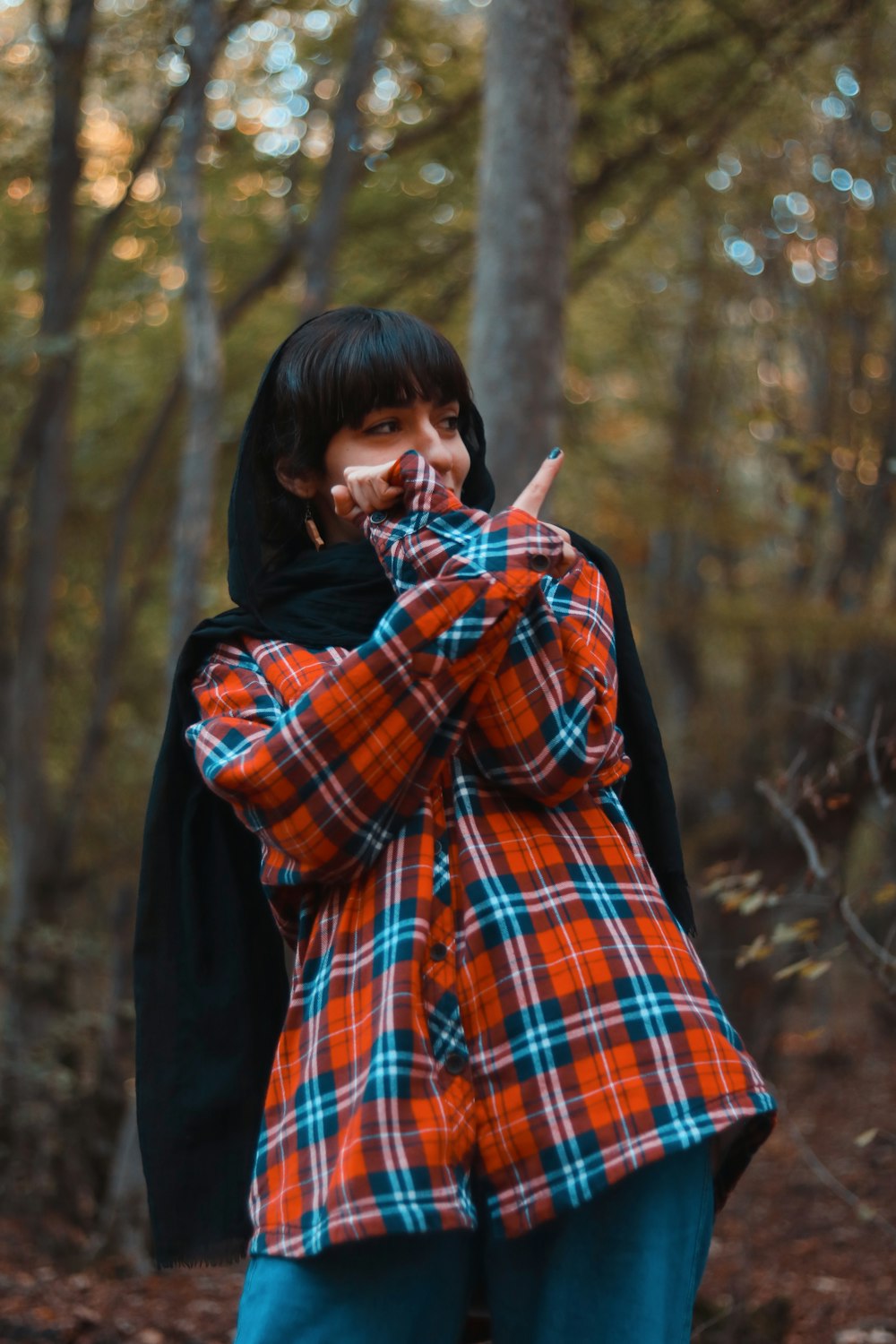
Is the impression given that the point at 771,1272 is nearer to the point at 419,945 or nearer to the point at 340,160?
the point at 419,945

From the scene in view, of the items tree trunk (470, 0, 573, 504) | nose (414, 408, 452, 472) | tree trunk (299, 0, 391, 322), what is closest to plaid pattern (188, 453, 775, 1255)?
nose (414, 408, 452, 472)

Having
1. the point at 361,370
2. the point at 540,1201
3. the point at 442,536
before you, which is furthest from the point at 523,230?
the point at 540,1201

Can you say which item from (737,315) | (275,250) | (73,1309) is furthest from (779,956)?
(737,315)

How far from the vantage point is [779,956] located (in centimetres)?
684

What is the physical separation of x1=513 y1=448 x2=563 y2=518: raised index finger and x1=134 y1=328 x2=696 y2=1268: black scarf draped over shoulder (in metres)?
0.19

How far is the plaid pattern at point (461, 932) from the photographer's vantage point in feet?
5.12

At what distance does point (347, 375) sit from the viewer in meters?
1.91

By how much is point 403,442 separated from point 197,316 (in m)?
3.79

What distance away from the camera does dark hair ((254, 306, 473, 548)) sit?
1.91m

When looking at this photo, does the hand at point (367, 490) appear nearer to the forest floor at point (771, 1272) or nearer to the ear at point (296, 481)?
the ear at point (296, 481)

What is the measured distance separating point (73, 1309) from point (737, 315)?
9.17 meters

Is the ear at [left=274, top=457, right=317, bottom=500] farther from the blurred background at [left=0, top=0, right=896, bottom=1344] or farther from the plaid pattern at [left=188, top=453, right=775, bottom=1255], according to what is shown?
the blurred background at [left=0, top=0, right=896, bottom=1344]

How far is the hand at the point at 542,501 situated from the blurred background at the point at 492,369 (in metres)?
1.61

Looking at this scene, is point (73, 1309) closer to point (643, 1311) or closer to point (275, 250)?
point (643, 1311)
